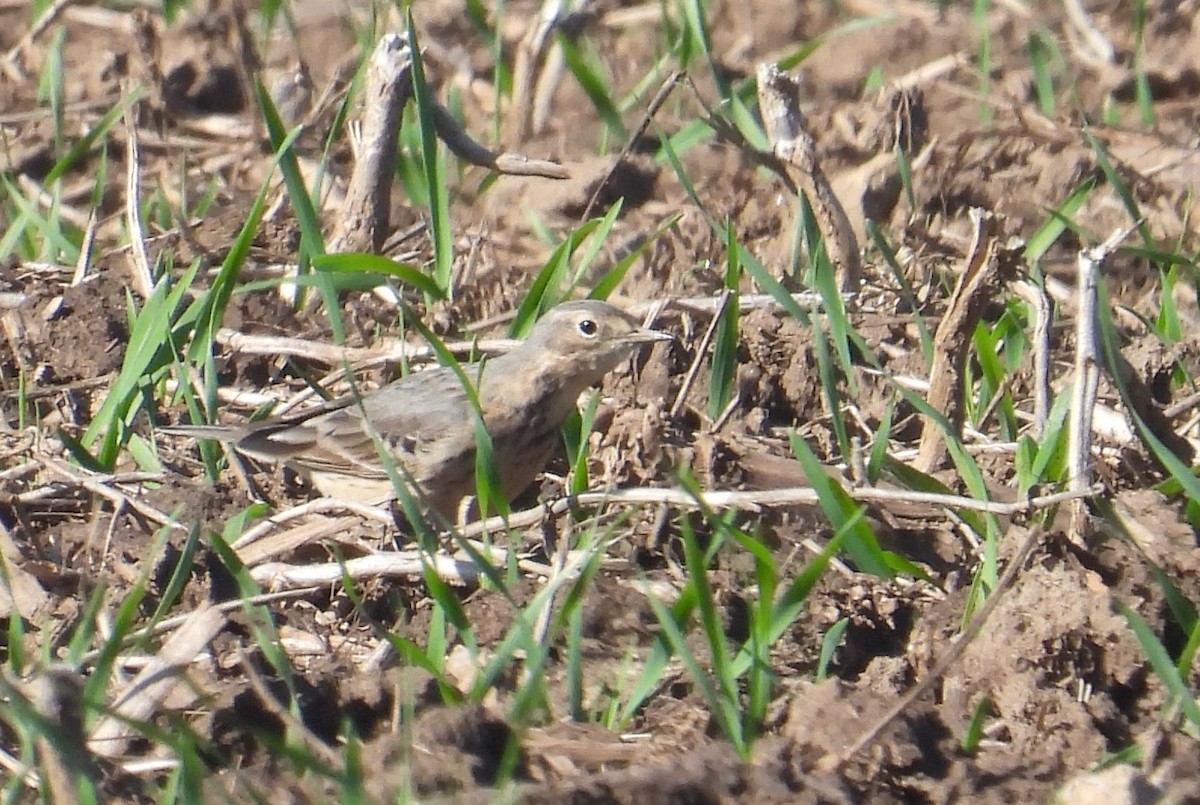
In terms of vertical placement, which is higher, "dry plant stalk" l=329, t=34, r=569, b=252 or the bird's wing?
"dry plant stalk" l=329, t=34, r=569, b=252

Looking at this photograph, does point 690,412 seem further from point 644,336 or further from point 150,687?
point 150,687

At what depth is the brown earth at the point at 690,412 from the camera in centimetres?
396

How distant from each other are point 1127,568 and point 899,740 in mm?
1004

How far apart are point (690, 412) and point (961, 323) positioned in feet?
3.41

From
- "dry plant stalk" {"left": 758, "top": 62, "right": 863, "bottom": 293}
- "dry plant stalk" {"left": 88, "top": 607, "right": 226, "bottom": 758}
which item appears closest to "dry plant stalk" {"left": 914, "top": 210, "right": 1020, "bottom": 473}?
"dry plant stalk" {"left": 758, "top": 62, "right": 863, "bottom": 293}

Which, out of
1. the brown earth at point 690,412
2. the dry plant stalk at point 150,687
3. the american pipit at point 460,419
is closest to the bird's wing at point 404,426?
the american pipit at point 460,419

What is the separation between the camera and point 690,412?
5777 mm

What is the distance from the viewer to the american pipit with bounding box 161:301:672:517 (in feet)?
18.6

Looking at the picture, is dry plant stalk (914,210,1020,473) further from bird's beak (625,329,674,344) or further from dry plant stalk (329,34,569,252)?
dry plant stalk (329,34,569,252)

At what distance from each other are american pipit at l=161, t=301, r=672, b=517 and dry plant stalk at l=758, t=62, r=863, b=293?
811 mm

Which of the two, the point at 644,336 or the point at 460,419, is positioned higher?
the point at 644,336

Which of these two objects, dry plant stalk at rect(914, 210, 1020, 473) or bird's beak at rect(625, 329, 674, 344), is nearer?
dry plant stalk at rect(914, 210, 1020, 473)

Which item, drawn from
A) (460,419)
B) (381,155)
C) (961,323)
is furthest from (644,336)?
(381,155)

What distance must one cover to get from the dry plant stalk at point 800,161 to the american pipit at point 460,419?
2.66 feet
